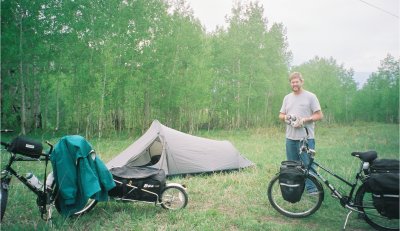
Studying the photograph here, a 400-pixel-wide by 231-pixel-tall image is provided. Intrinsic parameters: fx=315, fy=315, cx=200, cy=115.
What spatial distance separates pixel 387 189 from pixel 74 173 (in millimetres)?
3760

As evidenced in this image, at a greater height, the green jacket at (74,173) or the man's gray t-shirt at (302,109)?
the man's gray t-shirt at (302,109)

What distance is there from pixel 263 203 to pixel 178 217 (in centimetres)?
161

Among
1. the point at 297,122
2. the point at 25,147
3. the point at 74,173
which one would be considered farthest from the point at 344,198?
the point at 25,147

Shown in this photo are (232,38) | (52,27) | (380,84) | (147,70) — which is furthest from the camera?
(380,84)

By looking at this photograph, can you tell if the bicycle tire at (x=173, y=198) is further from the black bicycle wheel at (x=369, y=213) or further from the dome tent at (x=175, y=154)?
the black bicycle wheel at (x=369, y=213)

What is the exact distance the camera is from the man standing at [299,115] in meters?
5.30

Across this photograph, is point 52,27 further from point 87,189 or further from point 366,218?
point 366,218

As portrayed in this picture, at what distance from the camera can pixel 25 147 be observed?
3691mm

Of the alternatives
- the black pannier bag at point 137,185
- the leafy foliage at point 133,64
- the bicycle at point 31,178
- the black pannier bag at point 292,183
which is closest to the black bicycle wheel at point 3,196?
the bicycle at point 31,178

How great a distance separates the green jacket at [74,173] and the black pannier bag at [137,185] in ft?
2.07

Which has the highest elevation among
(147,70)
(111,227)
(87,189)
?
A: (147,70)

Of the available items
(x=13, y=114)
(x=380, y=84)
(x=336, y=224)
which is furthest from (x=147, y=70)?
(x=380, y=84)

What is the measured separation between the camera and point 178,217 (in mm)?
4539

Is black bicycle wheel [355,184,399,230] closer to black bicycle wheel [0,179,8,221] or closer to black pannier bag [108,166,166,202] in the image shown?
black pannier bag [108,166,166,202]
